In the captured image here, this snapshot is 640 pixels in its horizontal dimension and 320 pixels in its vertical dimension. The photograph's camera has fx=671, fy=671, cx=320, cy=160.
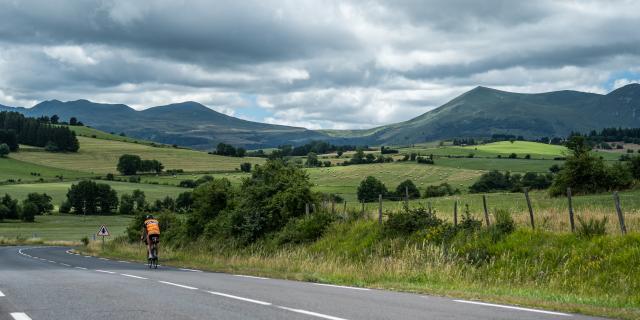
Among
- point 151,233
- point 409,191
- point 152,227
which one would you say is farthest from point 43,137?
point 151,233

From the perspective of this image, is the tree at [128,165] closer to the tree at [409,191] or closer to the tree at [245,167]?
the tree at [245,167]

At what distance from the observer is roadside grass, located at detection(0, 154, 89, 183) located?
481 feet

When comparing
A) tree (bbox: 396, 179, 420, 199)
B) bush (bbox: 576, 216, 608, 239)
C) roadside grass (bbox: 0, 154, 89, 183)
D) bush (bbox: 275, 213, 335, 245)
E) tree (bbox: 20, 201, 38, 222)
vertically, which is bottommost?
tree (bbox: 20, 201, 38, 222)

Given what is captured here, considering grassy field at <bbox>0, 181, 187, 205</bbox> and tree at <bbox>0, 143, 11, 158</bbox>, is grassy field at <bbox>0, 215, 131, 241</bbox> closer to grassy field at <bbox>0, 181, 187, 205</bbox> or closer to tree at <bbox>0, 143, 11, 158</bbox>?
grassy field at <bbox>0, 181, 187, 205</bbox>

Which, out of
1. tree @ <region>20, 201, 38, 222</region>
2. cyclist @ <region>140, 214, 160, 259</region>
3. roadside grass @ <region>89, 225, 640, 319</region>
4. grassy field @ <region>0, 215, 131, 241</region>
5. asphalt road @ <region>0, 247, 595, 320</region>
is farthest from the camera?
tree @ <region>20, 201, 38, 222</region>

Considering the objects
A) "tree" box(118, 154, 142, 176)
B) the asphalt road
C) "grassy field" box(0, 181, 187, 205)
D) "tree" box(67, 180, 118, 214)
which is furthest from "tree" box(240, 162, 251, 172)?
the asphalt road

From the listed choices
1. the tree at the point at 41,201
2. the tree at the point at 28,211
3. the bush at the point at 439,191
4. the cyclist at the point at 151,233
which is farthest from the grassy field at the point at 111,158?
the cyclist at the point at 151,233

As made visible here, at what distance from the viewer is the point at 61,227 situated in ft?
373

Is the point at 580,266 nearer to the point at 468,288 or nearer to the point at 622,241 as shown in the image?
the point at 622,241

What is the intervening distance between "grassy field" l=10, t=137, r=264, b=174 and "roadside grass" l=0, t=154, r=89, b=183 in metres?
4.01

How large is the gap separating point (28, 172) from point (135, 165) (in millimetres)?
23735

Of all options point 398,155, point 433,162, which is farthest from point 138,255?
point 398,155

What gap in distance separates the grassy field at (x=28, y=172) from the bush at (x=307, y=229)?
126 meters

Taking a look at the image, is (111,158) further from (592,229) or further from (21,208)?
(592,229)
